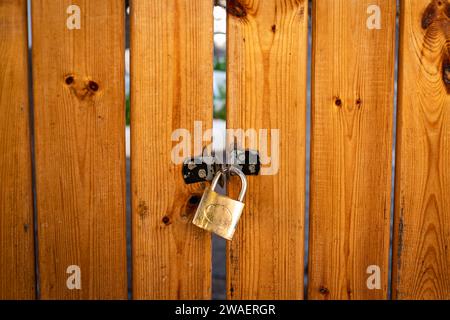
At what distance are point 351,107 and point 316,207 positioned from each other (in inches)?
10.9

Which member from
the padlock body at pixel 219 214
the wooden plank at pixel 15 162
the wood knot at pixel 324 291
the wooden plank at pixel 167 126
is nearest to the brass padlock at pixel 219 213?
the padlock body at pixel 219 214

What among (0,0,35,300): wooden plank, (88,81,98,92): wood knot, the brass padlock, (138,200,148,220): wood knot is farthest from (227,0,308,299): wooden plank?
(0,0,35,300): wooden plank

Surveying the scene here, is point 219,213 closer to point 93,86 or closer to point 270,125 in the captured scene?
point 270,125

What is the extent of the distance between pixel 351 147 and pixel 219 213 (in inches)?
15.6

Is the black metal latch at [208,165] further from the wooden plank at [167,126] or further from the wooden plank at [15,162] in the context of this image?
the wooden plank at [15,162]

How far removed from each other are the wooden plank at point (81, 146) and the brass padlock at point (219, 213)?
252mm

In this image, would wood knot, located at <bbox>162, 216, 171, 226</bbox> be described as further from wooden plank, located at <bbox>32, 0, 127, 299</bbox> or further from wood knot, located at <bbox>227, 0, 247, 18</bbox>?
wood knot, located at <bbox>227, 0, 247, 18</bbox>

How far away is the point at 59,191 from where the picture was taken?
1.15 meters

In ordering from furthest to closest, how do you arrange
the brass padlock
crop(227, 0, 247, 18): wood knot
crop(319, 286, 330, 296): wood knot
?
crop(319, 286, 330, 296): wood knot, crop(227, 0, 247, 18): wood knot, the brass padlock

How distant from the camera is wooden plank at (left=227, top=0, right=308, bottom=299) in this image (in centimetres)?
111

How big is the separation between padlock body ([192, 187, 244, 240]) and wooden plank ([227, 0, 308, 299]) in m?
0.12
